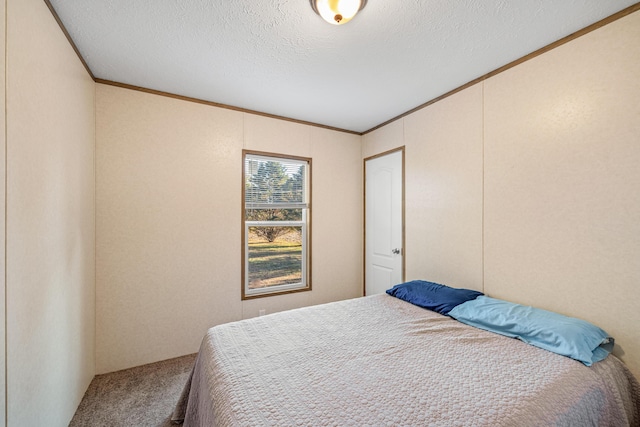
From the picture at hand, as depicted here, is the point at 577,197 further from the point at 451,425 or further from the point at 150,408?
the point at 150,408

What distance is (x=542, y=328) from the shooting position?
5.14 feet

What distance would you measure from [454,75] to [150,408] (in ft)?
11.6

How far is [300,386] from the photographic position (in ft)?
3.96

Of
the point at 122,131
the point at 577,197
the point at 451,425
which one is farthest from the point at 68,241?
the point at 577,197

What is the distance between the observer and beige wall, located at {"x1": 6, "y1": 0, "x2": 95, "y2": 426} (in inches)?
46.5

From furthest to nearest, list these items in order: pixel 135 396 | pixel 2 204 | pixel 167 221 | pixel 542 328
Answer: pixel 167 221 → pixel 135 396 → pixel 542 328 → pixel 2 204

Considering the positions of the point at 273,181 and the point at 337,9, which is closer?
the point at 337,9

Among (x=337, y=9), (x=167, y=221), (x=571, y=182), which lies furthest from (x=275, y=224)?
(x=571, y=182)

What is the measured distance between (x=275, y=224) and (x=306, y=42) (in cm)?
195

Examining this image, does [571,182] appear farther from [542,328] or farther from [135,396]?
[135,396]

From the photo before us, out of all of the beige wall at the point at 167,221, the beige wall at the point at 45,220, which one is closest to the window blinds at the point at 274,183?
the beige wall at the point at 167,221

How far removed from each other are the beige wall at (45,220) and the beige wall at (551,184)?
114 inches

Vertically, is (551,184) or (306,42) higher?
(306,42)

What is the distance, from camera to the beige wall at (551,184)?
5.06 ft
